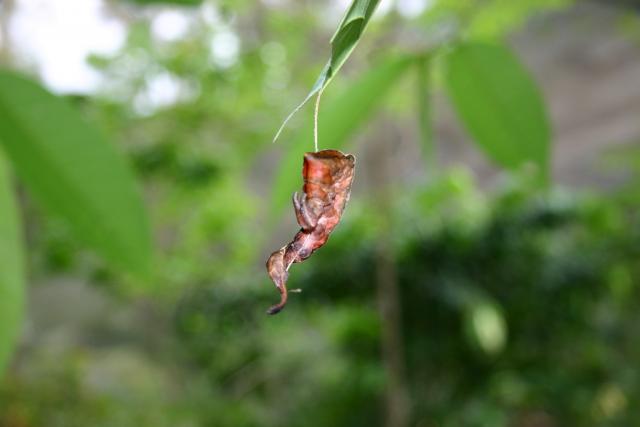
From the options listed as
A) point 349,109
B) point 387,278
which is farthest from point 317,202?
point 387,278

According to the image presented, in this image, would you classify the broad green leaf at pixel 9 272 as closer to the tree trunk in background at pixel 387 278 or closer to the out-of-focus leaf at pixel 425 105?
the out-of-focus leaf at pixel 425 105

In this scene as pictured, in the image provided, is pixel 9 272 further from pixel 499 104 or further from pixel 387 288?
pixel 387 288

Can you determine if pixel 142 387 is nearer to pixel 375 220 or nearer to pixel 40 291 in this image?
pixel 40 291

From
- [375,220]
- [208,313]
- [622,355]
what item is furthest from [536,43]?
[208,313]

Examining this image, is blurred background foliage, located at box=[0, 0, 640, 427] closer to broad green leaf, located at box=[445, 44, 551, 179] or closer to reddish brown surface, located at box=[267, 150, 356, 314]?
broad green leaf, located at box=[445, 44, 551, 179]

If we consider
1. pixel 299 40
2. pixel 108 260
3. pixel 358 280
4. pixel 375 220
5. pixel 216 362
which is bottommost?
pixel 216 362
